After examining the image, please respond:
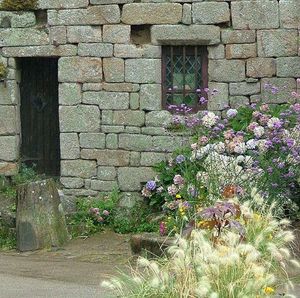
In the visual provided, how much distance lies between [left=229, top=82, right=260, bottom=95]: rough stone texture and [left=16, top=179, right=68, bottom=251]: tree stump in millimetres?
2688

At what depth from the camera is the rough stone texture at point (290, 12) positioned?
1168 cm

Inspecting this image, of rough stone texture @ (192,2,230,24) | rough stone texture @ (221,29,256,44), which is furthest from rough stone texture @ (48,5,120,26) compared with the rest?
rough stone texture @ (221,29,256,44)

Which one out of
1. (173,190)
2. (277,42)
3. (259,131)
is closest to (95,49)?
(173,190)

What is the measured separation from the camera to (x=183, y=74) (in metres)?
12.1

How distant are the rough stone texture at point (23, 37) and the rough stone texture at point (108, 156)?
60.6 inches

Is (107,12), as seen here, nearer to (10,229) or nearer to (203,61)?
(203,61)

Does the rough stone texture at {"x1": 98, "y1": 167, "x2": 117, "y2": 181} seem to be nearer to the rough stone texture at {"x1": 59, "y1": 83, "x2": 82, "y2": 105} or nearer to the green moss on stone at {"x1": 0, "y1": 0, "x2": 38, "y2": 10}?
the rough stone texture at {"x1": 59, "y1": 83, "x2": 82, "y2": 105}

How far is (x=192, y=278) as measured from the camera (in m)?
6.25

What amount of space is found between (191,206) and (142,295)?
3385mm

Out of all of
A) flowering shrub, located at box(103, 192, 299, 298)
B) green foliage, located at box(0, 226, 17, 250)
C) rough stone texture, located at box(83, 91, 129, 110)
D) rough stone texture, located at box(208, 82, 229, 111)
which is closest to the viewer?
flowering shrub, located at box(103, 192, 299, 298)

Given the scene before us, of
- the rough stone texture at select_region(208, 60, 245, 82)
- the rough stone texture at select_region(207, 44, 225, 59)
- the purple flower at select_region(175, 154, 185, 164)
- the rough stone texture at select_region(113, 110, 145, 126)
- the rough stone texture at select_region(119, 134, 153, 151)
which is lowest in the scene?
the purple flower at select_region(175, 154, 185, 164)

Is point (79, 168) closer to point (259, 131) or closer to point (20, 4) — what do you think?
point (20, 4)

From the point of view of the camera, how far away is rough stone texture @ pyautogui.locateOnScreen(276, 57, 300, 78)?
38.6 ft

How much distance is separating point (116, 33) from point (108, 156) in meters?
1.58
